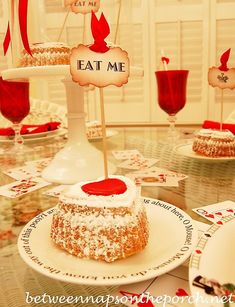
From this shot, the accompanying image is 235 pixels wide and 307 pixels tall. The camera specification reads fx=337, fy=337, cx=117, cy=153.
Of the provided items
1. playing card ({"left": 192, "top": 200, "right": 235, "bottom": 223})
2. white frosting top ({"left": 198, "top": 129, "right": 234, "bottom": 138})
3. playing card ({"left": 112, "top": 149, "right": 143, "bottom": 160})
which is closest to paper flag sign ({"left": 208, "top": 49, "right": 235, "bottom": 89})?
white frosting top ({"left": 198, "top": 129, "right": 234, "bottom": 138})

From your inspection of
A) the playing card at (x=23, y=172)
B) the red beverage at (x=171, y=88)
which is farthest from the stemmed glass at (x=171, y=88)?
the playing card at (x=23, y=172)

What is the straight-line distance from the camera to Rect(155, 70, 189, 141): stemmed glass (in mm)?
1434

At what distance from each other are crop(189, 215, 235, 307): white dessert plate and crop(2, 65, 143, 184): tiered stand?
538mm

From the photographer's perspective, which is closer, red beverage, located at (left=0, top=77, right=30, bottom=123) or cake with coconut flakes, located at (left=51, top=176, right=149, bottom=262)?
cake with coconut flakes, located at (left=51, top=176, right=149, bottom=262)

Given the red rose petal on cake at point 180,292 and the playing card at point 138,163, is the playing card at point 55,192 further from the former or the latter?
the red rose petal on cake at point 180,292

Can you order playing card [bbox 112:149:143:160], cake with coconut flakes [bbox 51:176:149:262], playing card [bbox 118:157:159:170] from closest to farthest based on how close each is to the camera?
cake with coconut flakes [bbox 51:176:149:262], playing card [bbox 118:157:159:170], playing card [bbox 112:149:143:160]

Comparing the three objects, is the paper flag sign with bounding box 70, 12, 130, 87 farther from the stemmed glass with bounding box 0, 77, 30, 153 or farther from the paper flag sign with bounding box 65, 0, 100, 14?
the stemmed glass with bounding box 0, 77, 30, 153

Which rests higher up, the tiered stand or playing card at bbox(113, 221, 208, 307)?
the tiered stand

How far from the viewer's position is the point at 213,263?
1.45ft

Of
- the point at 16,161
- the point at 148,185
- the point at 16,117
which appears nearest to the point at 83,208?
the point at 148,185

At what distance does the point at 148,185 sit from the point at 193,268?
1.75 feet

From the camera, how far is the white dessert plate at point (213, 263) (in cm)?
37

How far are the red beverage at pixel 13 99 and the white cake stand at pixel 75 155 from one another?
0.94ft

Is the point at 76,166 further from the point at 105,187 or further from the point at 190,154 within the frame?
the point at 105,187
